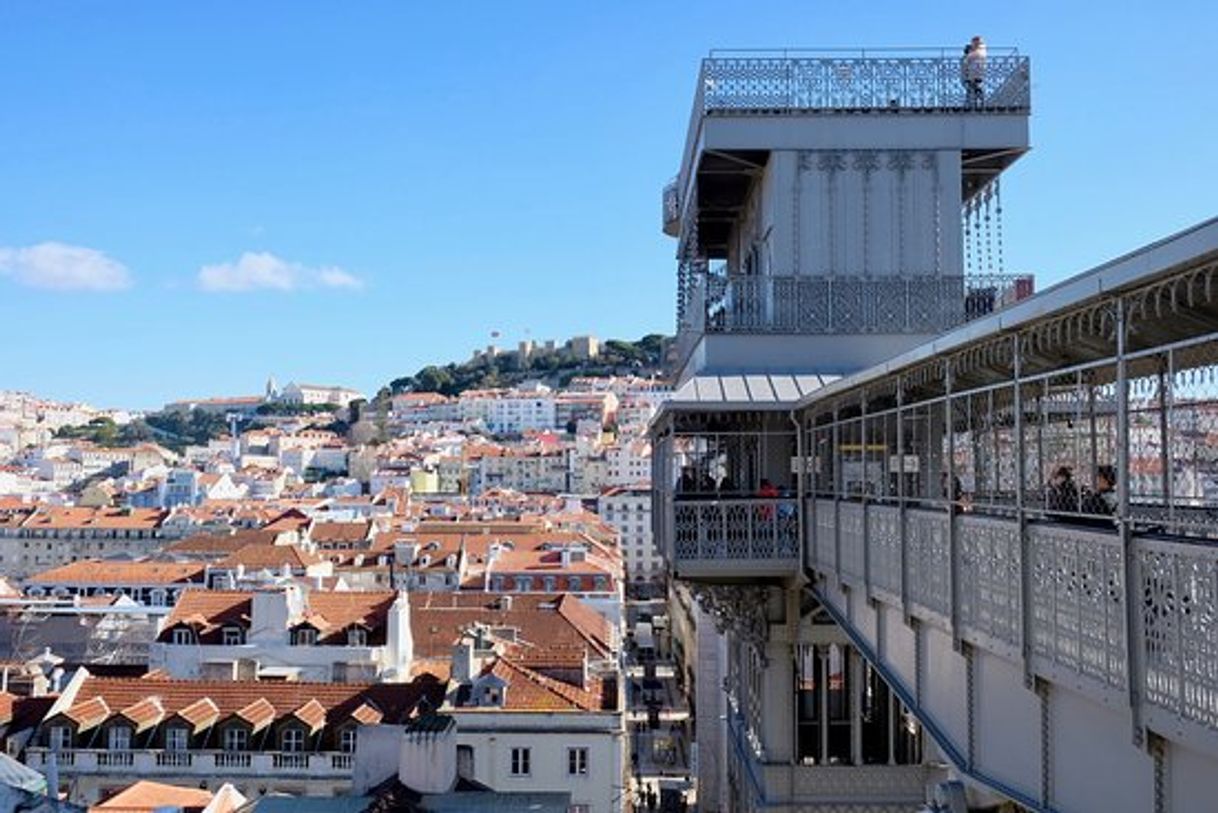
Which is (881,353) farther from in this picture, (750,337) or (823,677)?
(823,677)

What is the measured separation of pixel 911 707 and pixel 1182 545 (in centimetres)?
439

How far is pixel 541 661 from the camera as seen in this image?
27.8 metres

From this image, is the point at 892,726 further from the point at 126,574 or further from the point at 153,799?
the point at 126,574

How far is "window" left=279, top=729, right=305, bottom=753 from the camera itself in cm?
2512

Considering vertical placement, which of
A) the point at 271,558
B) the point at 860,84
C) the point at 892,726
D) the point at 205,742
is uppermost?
the point at 860,84

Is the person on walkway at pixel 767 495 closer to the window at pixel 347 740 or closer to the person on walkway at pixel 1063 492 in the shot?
the person on walkway at pixel 1063 492

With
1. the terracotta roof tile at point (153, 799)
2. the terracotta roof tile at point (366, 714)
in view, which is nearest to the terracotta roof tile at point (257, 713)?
the terracotta roof tile at point (366, 714)

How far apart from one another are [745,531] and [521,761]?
13195 mm

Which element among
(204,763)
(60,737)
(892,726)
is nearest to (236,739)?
(204,763)

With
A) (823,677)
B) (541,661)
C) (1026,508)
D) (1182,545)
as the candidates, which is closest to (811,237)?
(823,677)

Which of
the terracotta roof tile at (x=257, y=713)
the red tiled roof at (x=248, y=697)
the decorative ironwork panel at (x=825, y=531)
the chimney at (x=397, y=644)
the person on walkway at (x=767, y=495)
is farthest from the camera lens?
the chimney at (x=397, y=644)

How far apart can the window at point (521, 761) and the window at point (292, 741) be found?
4.18 m

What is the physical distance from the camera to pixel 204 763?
25109 mm

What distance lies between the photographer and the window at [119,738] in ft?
82.9
